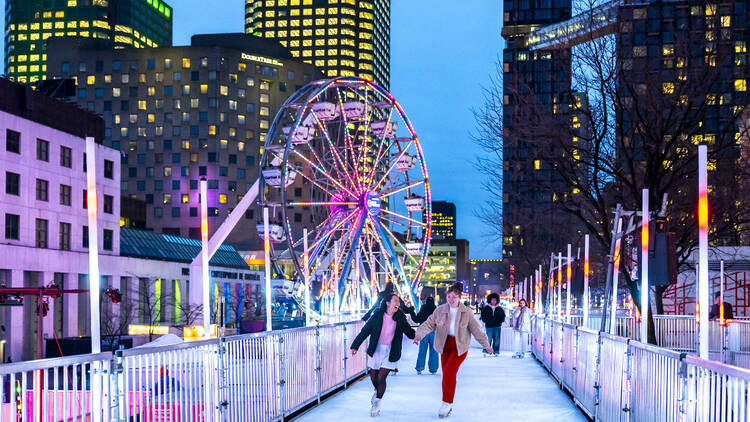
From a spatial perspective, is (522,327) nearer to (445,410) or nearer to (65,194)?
(445,410)

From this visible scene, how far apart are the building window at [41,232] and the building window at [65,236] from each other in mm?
1883

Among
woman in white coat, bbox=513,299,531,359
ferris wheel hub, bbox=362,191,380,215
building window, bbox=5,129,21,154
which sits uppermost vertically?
building window, bbox=5,129,21,154

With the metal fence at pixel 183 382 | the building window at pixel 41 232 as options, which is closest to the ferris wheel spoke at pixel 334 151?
the building window at pixel 41 232

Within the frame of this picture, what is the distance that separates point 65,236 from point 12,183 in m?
6.55

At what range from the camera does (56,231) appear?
195ft

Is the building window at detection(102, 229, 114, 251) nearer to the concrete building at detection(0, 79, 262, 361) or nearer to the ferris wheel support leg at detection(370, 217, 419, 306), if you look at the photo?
the concrete building at detection(0, 79, 262, 361)

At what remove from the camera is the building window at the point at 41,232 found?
57856 millimetres

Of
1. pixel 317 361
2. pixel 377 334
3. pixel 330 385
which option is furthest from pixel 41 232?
pixel 377 334

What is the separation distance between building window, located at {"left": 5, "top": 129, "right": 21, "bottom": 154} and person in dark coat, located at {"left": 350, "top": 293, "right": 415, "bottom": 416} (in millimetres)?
45168

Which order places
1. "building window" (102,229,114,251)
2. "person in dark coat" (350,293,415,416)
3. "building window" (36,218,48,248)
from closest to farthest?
"person in dark coat" (350,293,415,416), "building window" (36,218,48,248), "building window" (102,229,114,251)

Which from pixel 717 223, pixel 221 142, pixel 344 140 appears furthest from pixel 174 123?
pixel 717 223

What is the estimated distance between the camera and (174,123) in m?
145

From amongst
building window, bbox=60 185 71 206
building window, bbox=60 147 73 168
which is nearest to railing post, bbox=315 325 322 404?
building window, bbox=60 185 71 206

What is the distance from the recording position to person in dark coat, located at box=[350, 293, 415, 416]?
14.3 m
